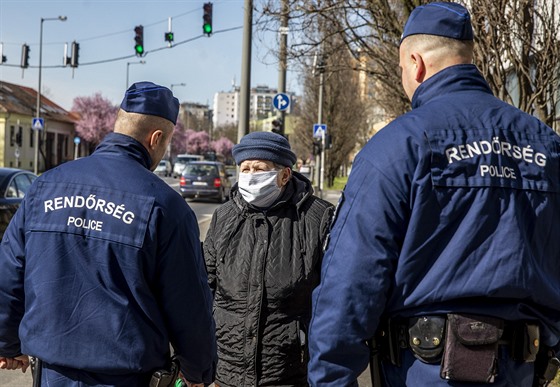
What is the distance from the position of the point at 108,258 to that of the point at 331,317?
958 mm

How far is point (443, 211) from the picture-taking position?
2365 millimetres

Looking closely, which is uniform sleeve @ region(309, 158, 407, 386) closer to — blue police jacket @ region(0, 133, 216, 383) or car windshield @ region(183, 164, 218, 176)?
blue police jacket @ region(0, 133, 216, 383)

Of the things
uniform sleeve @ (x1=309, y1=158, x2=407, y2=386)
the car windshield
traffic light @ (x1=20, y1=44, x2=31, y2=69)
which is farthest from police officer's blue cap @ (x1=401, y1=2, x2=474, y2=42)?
traffic light @ (x1=20, y1=44, x2=31, y2=69)

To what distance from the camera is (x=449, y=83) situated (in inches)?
102

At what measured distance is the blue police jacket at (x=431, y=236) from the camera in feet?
7.61

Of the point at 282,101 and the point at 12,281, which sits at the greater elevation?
the point at 282,101

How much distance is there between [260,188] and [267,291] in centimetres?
59

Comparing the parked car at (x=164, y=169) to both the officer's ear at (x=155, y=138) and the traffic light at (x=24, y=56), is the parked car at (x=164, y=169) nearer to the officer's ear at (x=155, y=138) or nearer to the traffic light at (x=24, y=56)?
the traffic light at (x=24, y=56)

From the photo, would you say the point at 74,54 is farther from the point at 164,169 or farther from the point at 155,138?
the point at 164,169

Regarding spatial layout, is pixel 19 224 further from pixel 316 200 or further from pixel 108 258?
pixel 316 200

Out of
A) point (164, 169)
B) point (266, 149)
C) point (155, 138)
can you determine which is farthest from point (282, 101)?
point (164, 169)

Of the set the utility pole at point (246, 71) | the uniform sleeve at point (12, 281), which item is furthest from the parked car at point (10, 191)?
the uniform sleeve at point (12, 281)

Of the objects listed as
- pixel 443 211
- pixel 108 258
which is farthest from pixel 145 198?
pixel 443 211

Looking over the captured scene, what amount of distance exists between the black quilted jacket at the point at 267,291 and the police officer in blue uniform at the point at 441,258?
1287 mm
